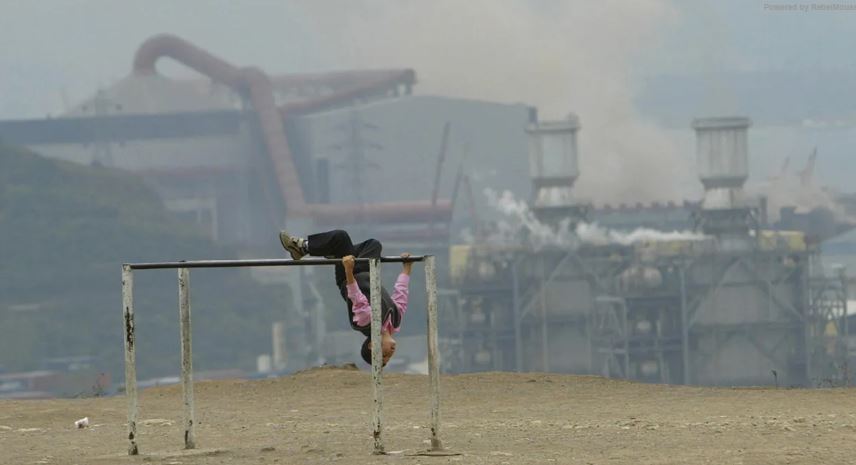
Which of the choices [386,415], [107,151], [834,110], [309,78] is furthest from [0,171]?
[386,415]

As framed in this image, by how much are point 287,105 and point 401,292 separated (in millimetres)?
152780

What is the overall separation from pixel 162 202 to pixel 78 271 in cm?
1093

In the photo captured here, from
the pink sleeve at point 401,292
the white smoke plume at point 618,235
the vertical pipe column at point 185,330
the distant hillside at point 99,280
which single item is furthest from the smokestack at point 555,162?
the vertical pipe column at point 185,330

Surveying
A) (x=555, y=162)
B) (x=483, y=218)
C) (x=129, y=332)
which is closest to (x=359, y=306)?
(x=129, y=332)

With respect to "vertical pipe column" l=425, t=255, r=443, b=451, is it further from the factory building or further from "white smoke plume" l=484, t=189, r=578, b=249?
"white smoke plume" l=484, t=189, r=578, b=249

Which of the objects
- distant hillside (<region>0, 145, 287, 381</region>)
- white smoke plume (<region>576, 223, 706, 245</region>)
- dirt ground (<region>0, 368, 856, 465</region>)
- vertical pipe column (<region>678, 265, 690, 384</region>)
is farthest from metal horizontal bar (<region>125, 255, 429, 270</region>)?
white smoke plume (<region>576, 223, 706, 245</region>)

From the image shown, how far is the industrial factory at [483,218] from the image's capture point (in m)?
139

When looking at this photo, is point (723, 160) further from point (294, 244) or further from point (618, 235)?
point (294, 244)

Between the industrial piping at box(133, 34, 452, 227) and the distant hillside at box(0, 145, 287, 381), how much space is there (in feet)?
30.6

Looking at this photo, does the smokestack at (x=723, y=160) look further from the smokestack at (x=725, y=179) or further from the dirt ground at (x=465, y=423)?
the dirt ground at (x=465, y=423)

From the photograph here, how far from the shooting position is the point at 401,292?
37.4 ft

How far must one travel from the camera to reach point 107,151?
554 ft

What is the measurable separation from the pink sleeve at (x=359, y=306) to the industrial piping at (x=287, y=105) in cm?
14785

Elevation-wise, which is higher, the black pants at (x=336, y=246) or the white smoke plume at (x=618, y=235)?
the white smoke plume at (x=618, y=235)
